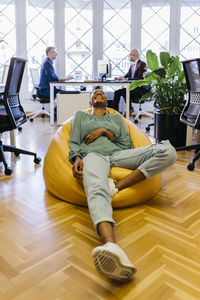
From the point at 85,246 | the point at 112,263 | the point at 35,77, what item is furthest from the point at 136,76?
the point at 112,263

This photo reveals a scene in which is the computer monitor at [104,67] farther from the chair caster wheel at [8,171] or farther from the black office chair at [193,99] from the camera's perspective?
the chair caster wheel at [8,171]

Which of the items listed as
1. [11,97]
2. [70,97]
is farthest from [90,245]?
[70,97]

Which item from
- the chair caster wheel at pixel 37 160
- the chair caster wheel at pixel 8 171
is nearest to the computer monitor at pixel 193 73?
the chair caster wheel at pixel 37 160

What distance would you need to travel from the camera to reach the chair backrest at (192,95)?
3312 millimetres

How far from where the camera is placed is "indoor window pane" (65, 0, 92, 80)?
23.6ft

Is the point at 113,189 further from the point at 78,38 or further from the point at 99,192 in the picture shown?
the point at 78,38

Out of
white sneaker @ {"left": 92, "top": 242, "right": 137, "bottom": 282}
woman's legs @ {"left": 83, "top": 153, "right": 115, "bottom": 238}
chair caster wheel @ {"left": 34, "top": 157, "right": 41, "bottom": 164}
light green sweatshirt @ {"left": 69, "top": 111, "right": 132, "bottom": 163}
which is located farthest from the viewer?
chair caster wheel @ {"left": 34, "top": 157, "right": 41, "bottom": 164}

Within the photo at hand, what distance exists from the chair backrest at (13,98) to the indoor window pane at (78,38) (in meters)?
3.75

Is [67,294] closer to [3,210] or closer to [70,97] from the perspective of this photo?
[3,210]

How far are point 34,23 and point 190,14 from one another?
332cm

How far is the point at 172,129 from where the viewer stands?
4234 mm

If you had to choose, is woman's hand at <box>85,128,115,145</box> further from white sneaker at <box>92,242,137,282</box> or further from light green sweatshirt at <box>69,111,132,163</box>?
white sneaker at <box>92,242,137,282</box>

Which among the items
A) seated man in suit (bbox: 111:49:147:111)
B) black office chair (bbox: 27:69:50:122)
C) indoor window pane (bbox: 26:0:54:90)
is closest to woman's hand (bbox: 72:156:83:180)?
seated man in suit (bbox: 111:49:147:111)

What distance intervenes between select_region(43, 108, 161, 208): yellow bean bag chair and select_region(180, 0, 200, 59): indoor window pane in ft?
17.0
